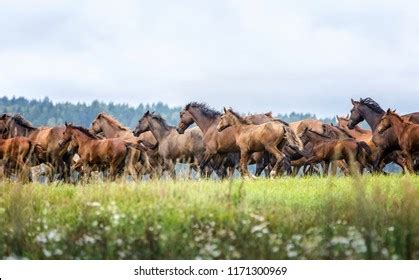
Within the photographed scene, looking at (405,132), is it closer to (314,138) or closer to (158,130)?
(314,138)

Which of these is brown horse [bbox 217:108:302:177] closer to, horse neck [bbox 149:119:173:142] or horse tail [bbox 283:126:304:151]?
horse tail [bbox 283:126:304:151]

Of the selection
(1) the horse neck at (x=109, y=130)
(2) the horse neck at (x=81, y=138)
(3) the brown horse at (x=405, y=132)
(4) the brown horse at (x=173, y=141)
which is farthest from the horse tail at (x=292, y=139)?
(1) the horse neck at (x=109, y=130)

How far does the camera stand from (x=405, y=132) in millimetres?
23406

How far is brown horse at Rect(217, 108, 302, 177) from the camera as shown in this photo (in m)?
23.2

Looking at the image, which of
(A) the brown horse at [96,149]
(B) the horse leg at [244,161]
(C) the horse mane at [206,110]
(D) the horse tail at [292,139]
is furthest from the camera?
(C) the horse mane at [206,110]

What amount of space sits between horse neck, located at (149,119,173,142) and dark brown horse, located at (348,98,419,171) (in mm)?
6349

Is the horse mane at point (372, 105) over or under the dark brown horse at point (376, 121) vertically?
over

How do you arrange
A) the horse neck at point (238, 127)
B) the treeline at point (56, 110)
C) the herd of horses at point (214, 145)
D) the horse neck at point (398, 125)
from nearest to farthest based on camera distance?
the herd of horses at point (214, 145)
the horse neck at point (398, 125)
the horse neck at point (238, 127)
the treeline at point (56, 110)

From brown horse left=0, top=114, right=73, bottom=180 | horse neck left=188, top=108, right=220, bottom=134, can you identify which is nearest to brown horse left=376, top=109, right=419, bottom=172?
horse neck left=188, top=108, right=220, bottom=134

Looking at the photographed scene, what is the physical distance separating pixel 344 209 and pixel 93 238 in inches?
142

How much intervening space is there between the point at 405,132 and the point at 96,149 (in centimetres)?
850

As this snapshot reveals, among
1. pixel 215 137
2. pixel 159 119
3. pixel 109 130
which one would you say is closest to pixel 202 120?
pixel 215 137

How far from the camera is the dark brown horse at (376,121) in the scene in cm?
2519

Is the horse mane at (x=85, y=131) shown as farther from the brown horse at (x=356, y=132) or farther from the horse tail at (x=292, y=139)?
the brown horse at (x=356, y=132)
